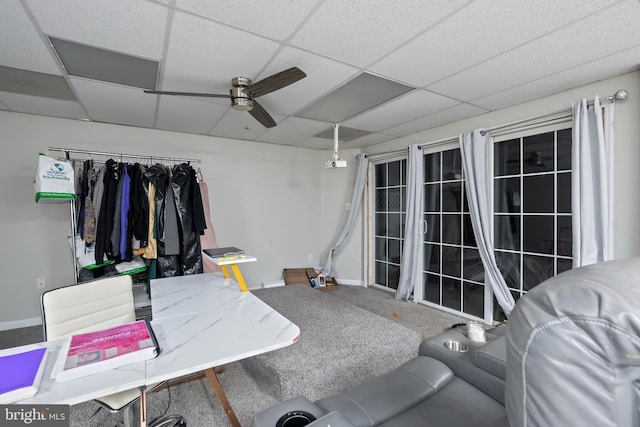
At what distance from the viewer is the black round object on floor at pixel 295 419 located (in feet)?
3.02

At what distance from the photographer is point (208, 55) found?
192 centimetres

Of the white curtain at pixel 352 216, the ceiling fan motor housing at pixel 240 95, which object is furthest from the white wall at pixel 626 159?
the ceiling fan motor housing at pixel 240 95

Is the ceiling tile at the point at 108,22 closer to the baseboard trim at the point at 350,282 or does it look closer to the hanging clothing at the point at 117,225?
the hanging clothing at the point at 117,225

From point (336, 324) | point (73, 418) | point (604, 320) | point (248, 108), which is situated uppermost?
point (248, 108)

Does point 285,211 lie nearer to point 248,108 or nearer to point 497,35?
point 248,108

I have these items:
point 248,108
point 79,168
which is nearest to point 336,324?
point 248,108

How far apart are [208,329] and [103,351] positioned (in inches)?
15.8

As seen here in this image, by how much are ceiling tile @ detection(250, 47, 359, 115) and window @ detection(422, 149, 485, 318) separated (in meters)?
1.95

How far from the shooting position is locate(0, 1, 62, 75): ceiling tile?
4.99 feet

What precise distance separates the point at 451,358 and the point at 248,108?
223 cm

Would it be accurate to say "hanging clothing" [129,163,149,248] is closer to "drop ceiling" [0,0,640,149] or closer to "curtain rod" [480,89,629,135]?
"drop ceiling" [0,0,640,149]

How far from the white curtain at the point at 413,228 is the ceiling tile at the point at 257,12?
2564 millimetres

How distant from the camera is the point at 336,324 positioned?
2.68 metres

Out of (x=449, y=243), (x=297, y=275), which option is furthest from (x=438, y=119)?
(x=297, y=275)
